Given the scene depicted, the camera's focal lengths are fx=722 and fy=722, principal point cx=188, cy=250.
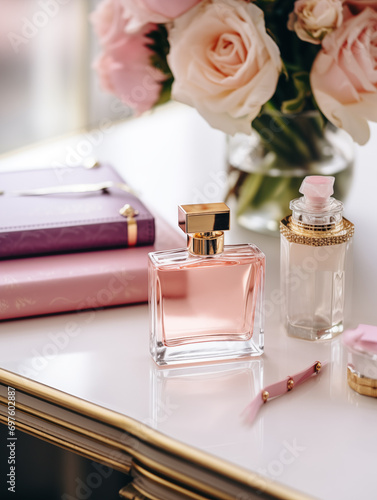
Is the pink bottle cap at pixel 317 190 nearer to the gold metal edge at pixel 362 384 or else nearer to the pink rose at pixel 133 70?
the gold metal edge at pixel 362 384

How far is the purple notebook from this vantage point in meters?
0.89

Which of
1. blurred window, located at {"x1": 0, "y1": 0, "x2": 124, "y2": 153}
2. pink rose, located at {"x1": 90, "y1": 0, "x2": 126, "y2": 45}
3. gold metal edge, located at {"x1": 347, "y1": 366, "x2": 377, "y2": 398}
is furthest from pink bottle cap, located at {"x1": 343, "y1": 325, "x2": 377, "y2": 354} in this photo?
blurred window, located at {"x1": 0, "y1": 0, "x2": 124, "y2": 153}

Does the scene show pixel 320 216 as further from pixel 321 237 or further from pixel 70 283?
pixel 70 283

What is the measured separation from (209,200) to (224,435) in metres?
0.54

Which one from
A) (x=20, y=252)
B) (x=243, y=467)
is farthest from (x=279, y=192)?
(x=243, y=467)

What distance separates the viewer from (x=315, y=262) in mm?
779

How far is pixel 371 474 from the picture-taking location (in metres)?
0.60

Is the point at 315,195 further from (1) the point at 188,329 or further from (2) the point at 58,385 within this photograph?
(2) the point at 58,385

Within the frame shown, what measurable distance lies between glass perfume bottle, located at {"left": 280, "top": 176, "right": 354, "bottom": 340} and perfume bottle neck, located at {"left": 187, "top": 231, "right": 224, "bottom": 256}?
0.29ft

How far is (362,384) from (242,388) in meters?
0.12

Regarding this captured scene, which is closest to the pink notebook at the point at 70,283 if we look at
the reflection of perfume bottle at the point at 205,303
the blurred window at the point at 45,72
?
the reflection of perfume bottle at the point at 205,303

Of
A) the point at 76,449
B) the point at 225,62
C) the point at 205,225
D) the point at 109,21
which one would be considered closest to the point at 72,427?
the point at 76,449

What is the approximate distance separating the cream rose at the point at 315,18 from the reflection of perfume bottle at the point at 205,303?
0.27 m

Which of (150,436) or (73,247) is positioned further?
(73,247)
